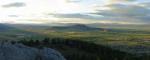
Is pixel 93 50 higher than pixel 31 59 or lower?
lower

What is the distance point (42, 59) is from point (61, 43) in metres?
71.8

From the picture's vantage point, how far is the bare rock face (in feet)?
125

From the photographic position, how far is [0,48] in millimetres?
38469

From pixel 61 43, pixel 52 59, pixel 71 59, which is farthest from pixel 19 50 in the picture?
pixel 61 43

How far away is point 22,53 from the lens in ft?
128

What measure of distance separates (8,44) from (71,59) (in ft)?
128

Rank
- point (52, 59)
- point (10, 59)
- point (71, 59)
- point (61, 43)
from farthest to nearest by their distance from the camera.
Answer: point (61, 43) < point (71, 59) < point (52, 59) < point (10, 59)

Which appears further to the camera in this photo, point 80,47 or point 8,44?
point 80,47

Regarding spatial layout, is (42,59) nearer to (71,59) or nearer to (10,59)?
(10,59)

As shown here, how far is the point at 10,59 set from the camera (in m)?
37.8

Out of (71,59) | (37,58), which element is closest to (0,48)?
(37,58)

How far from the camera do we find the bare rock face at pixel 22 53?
1503 inches

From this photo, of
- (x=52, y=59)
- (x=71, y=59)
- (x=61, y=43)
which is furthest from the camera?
(x=61, y=43)

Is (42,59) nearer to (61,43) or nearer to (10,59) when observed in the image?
(10,59)
